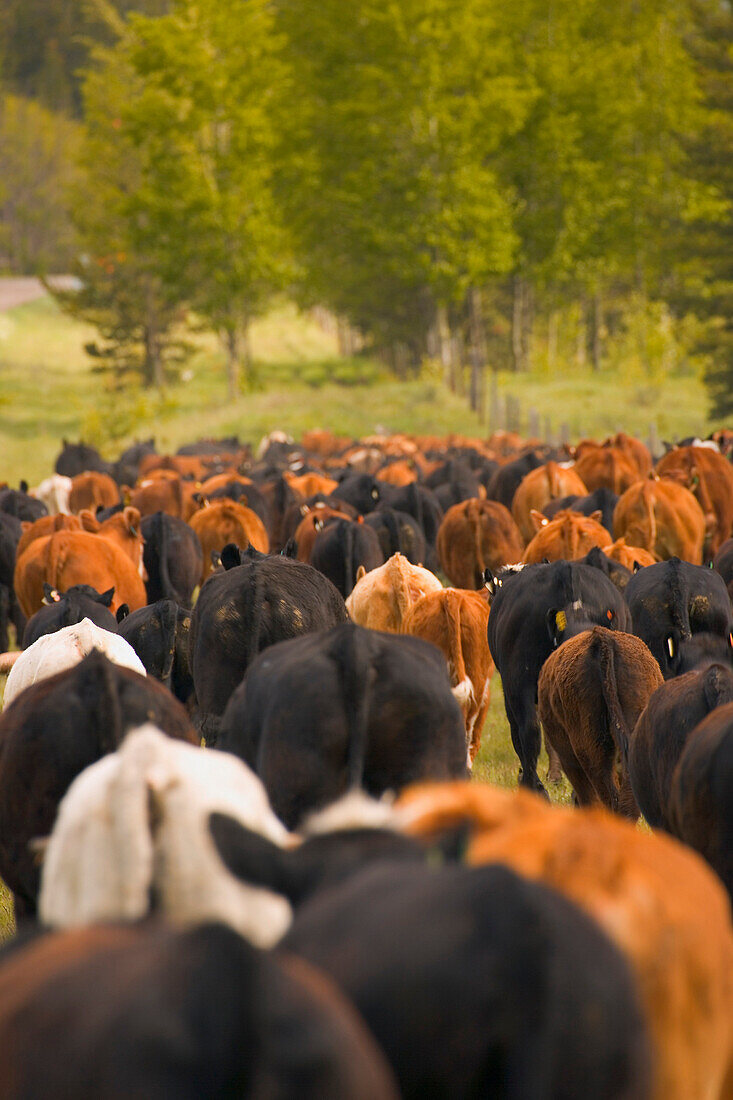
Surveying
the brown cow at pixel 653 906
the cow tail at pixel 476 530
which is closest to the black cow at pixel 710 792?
the brown cow at pixel 653 906

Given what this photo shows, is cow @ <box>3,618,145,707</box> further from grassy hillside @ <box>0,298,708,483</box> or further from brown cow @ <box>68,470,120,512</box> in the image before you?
grassy hillside @ <box>0,298,708,483</box>

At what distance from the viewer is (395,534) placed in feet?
45.8

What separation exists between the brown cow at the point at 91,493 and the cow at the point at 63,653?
13327 mm

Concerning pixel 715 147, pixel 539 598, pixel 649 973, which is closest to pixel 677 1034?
pixel 649 973

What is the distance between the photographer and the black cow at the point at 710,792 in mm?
4246

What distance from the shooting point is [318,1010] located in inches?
76.4

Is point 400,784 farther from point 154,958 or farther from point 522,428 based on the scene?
point 522,428

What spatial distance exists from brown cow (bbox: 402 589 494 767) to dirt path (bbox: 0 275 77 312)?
67.0 m

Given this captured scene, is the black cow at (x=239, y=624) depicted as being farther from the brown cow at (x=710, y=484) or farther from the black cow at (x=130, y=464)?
the black cow at (x=130, y=464)

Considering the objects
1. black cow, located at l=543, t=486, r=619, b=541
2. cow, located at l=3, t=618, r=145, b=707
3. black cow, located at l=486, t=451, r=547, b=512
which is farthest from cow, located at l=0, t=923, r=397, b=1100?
black cow, located at l=486, t=451, r=547, b=512

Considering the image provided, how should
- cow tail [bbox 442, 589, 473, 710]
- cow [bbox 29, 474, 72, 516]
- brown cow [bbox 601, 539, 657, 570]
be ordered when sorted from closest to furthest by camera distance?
cow tail [bbox 442, 589, 473, 710] < brown cow [bbox 601, 539, 657, 570] < cow [bbox 29, 474, 72, 516]

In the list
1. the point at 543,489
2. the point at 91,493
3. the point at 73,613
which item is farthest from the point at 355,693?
the point at 91,493

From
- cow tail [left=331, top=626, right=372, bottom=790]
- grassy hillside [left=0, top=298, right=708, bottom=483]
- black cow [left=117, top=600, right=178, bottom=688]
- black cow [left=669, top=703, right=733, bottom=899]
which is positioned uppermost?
cow tail [left=331, top=626, right=372, bottom=790]

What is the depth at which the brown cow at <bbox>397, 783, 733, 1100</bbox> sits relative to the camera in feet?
8.05
